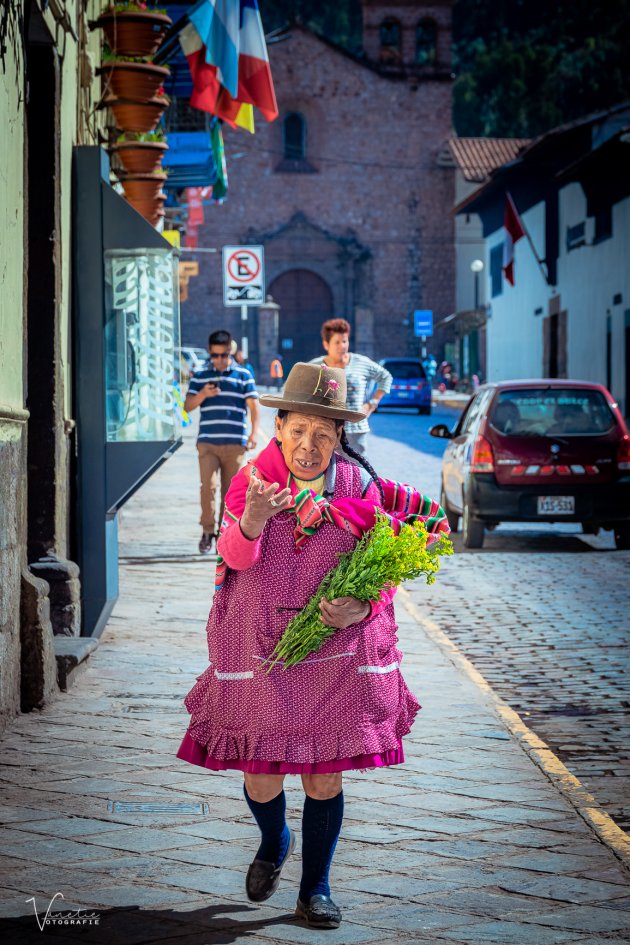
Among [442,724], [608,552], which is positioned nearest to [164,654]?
[442,724]

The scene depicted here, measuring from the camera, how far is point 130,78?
1089 centimetres

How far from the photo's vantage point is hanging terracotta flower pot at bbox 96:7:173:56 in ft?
35.4

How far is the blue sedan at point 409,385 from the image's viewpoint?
39469 millimetres

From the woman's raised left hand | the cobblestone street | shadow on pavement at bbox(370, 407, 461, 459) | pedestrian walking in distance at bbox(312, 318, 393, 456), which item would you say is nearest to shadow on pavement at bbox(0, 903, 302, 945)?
the woman's raised left hand

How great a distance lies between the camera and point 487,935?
13.0 feet

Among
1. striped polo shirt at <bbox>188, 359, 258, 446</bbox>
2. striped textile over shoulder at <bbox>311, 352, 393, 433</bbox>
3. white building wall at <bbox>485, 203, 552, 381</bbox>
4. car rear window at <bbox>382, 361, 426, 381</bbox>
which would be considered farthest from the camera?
white building wall at <bbox>485, 203, 552, 381</bbox>

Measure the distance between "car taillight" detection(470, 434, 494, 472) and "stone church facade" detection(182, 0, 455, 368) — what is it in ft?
157

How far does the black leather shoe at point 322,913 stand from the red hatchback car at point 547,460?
352 inches

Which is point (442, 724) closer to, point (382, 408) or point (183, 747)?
point (183, 747)

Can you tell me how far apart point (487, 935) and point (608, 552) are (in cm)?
925

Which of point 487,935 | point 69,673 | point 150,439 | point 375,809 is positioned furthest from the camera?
point 150,439

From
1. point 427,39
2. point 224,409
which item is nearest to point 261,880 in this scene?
point 224,409

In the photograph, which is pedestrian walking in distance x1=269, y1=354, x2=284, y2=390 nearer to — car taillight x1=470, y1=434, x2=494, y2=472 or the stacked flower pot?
car taillight x1=470, y1=434, x2=494, y2=472

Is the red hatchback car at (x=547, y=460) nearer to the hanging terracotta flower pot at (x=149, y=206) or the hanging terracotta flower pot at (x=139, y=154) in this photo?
the hanging terracotta flower pot at (x=149, y=206)
